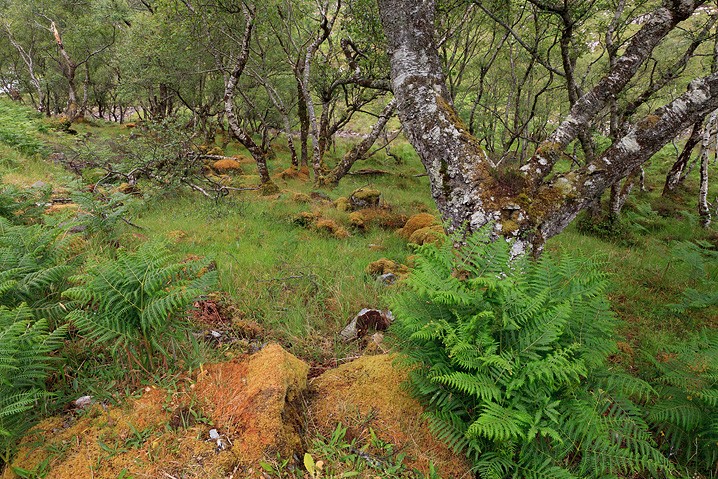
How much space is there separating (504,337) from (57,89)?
4189cm

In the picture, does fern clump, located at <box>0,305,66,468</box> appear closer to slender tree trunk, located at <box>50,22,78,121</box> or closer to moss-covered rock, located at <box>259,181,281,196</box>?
moss-covered rock, located at <box>259,181,281,196</box>

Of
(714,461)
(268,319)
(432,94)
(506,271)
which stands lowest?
(268,319)

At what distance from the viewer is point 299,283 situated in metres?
4.52

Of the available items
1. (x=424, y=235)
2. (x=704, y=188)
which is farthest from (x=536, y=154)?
(x=704, y=188)

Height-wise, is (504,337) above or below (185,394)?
above

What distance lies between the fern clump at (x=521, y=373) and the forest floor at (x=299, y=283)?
0.39 m

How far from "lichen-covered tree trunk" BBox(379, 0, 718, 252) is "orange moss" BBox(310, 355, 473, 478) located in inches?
68.2

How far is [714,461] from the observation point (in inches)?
84.6

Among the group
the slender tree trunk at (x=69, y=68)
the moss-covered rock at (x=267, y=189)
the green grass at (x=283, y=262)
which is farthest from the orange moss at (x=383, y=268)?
the slender tree trunk at (x=69, y=68)

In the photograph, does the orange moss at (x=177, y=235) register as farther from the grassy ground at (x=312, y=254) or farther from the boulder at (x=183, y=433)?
the boulder at (x=183, y=433)

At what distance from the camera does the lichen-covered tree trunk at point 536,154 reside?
362 cm

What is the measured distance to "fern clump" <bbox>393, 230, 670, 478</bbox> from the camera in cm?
194

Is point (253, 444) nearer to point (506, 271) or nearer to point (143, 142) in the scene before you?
point (506, 271)

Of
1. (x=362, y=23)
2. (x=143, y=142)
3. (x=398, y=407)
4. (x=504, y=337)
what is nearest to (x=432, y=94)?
(x=504, y=337)
